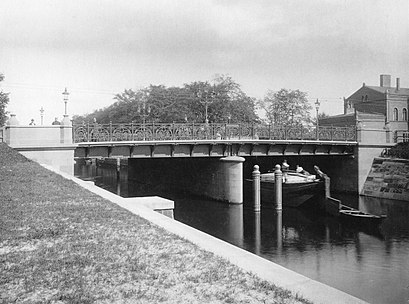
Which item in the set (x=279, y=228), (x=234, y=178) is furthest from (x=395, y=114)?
(x=279, y=228)

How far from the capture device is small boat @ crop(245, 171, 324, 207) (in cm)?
3016

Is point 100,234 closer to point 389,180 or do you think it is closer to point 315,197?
point 315,197

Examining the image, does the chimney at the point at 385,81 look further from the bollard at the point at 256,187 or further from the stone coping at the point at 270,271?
the stone coping at the point at 270,271

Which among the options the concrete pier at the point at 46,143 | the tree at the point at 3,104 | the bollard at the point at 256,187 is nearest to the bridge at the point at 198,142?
the concrete pier at the point at 46,143

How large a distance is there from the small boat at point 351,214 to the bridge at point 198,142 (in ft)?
22.1

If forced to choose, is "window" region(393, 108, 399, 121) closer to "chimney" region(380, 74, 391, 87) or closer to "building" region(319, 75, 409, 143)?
"building" region(319, 75, 409, 143)

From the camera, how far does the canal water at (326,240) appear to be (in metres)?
14.5

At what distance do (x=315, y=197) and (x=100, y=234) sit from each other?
23.7 metres

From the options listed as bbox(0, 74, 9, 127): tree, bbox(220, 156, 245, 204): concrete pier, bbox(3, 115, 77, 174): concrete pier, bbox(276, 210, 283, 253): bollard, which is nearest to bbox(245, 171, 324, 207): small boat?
bbox(220, 156, 245, 204): concrete pier

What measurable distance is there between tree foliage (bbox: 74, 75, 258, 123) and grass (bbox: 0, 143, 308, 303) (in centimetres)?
4791

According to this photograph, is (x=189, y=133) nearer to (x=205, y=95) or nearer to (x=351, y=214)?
(x=351, y=214)

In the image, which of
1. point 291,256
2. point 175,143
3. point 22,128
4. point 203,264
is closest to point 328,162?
point 175,143

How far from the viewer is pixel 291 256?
18.0 m

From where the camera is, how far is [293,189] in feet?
100
